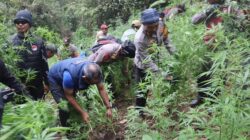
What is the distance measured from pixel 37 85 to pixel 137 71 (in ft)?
5.07

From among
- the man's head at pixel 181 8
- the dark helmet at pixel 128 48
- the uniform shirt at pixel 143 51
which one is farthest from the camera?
the man's head at pixel 181 8

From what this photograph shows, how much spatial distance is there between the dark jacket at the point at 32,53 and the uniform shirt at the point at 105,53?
724 mm

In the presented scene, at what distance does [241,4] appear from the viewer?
404 centimetres

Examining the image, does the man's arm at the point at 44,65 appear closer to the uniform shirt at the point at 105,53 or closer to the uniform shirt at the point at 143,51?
the uniform shirt at the point at 105,53

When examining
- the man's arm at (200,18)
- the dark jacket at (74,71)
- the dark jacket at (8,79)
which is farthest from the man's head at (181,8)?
the dark jacket at (8,79)

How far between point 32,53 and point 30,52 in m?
0.08

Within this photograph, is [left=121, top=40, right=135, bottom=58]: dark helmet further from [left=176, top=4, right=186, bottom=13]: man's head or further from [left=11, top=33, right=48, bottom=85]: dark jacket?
[left=176, top=4, right=186, bottom=13]: man's head

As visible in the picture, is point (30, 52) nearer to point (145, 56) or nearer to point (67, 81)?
point (67, 81)

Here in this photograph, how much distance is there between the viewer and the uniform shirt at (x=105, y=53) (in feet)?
19.3

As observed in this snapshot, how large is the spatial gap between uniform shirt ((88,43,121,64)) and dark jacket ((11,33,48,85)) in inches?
28.5

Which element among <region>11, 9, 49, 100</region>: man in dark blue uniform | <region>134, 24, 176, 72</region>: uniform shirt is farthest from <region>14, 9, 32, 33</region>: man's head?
<region>134, 24, 176, 72</region>: uniform shirt

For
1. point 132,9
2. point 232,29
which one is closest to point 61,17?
point 132,9

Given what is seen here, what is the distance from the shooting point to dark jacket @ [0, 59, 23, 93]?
3968 millimetres

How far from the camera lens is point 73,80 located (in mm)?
4789
